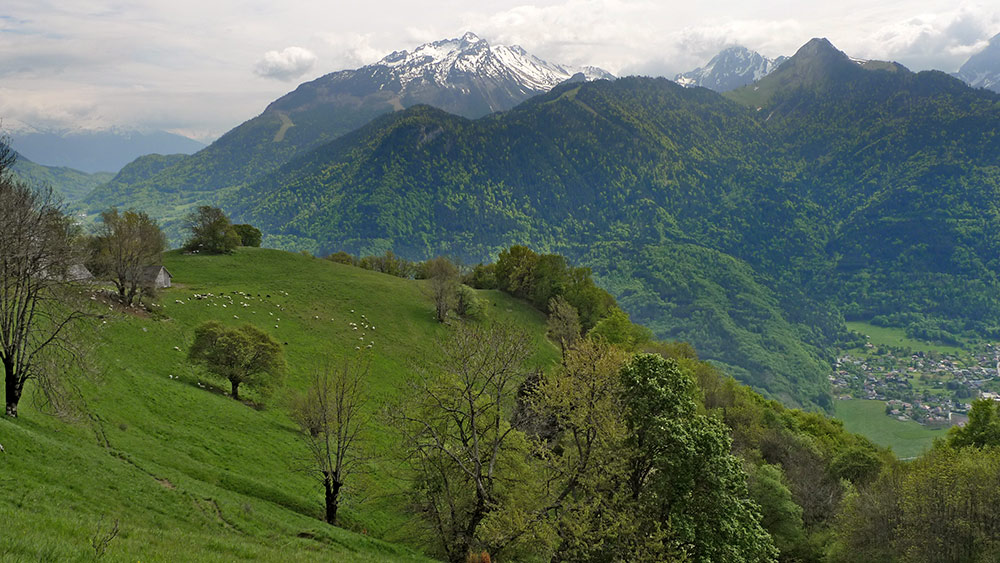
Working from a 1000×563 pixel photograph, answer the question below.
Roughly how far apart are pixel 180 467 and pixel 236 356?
17.7m

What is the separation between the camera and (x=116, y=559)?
1067 cm

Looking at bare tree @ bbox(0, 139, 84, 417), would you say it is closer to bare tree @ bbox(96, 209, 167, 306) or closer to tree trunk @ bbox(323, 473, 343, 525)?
tree trunk @ bbox(323, 473, 343, 525)

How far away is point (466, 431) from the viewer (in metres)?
25.3

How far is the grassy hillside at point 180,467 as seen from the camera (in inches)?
579

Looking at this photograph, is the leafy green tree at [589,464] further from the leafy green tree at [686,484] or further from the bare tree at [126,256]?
the bare tree at [126,256]

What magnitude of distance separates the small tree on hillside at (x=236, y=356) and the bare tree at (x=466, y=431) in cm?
2463

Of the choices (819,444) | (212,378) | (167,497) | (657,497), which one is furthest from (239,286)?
(819,444)

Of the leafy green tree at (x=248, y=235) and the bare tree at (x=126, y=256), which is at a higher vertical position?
the leafy green tree at (x=248, y=235)

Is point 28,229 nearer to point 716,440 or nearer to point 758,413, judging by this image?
point 716,440

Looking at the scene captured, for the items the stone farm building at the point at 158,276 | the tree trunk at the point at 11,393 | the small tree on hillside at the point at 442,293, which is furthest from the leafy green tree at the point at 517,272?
the tree trunk at the point at 11,393

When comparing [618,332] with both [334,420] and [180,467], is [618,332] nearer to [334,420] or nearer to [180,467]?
[334,420]

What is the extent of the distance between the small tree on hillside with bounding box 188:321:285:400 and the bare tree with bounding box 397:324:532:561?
80.8 feet

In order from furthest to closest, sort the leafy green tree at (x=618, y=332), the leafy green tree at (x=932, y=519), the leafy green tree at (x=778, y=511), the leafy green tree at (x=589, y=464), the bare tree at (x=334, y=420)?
the leafy green tree at (x=618, y=332) < the leafy green tree at (x=778, y=511) < the bare tree at (x=334, y=420) < the leafy green tree at (x=932, y=519) < the leafy green tree at (x=589, y=464)

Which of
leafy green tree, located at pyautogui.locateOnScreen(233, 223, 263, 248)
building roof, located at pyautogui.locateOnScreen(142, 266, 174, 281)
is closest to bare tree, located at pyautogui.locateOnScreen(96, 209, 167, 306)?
building roof, located at pyautogui.locateOnScreen(142, 266, 174, 281)
